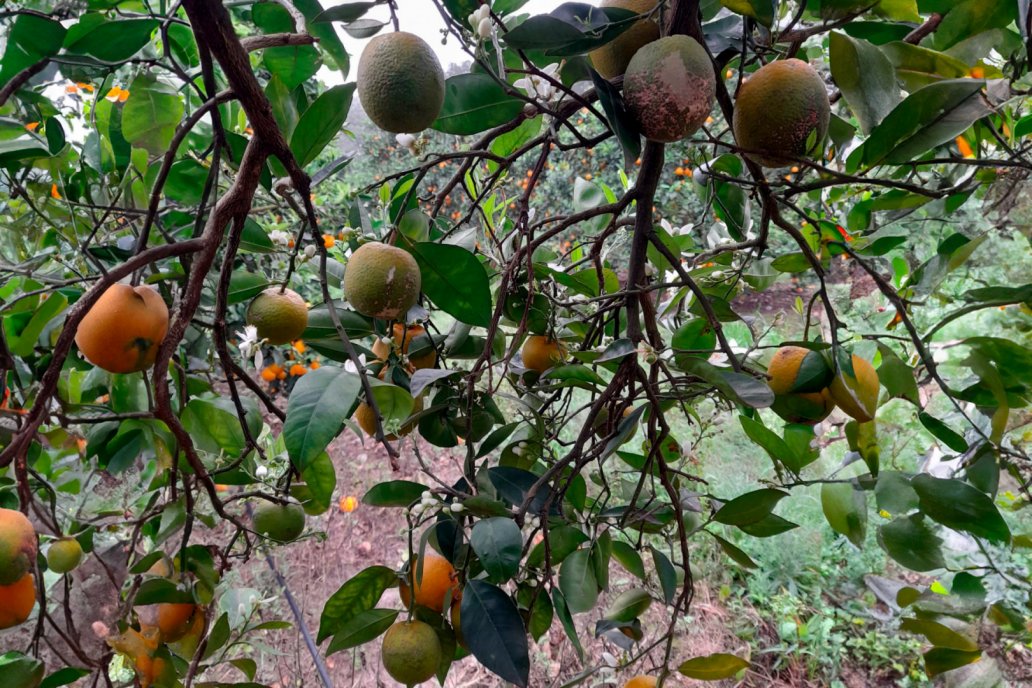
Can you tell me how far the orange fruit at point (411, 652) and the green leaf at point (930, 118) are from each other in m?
0.55

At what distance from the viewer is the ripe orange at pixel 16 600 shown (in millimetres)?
458

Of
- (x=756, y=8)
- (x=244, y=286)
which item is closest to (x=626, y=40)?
(x=756, y=8)

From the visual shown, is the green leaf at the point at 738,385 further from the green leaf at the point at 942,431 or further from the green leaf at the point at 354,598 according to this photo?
the green leaf at the point at 354,598

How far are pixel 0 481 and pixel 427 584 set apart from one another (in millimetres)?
494

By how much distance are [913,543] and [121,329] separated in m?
0.75

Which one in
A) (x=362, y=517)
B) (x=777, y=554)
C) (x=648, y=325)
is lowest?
(x=362, y=517)

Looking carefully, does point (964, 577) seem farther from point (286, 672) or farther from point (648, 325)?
point (286, 672)

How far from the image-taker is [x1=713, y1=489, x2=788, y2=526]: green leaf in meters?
0.63

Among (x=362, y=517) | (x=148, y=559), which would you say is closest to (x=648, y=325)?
(x=148, y=559)

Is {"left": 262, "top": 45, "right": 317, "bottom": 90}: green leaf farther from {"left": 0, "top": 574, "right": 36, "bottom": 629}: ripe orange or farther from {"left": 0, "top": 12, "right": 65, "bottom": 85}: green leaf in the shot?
{"left": 0, "top": 574, "right": 36, "bottom": 629}: ripe orange

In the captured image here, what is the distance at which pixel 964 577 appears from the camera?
0.65m

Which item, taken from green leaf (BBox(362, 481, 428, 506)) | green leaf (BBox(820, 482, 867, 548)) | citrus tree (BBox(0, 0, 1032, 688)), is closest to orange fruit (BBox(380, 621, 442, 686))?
citrus tree (BBox(0, 0, 1032, 688))

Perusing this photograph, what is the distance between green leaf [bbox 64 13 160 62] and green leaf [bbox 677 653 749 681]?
32.0 inches

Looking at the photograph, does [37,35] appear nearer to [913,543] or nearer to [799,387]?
[799,387]
